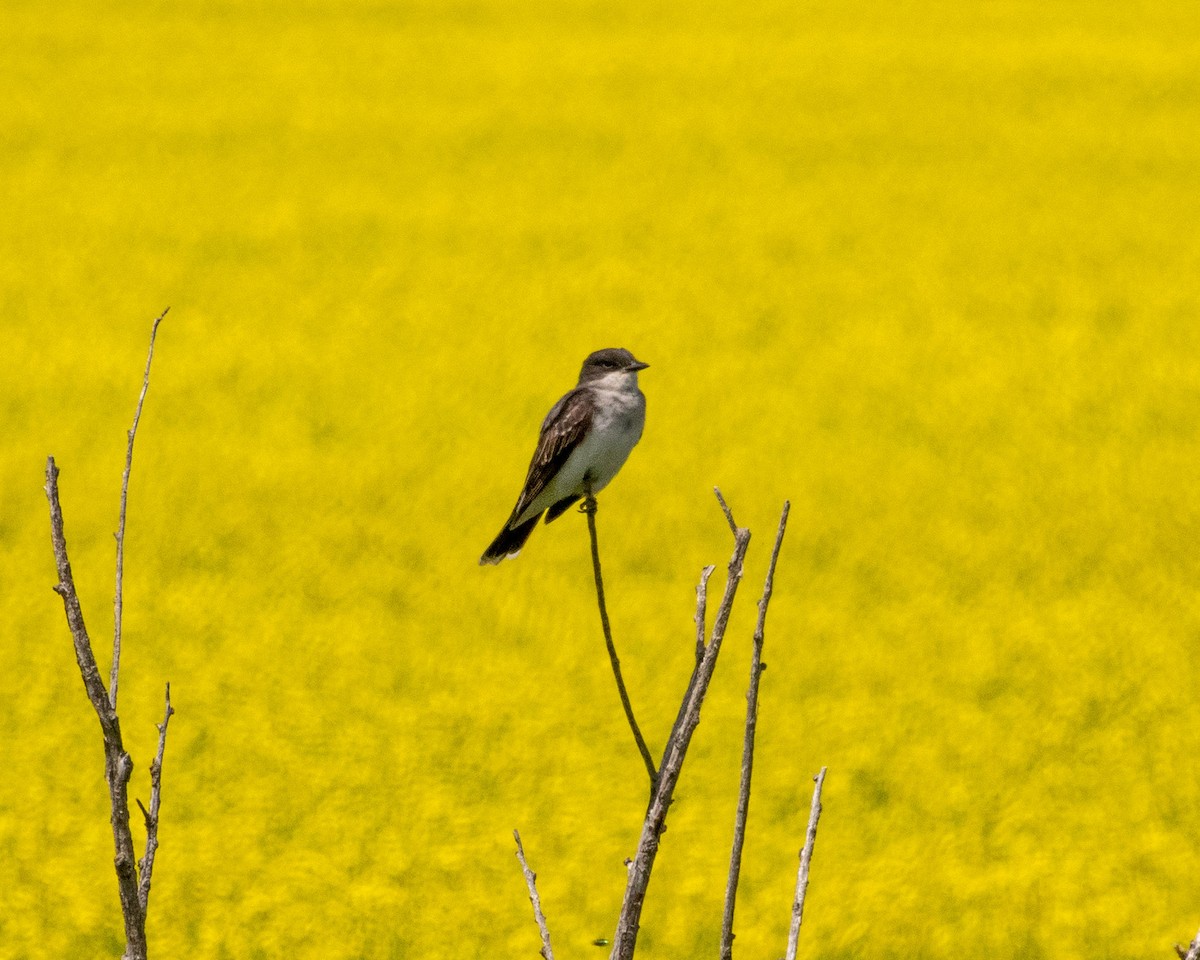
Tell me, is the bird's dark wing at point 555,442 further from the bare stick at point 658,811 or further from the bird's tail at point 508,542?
the bare stick at point 658,811

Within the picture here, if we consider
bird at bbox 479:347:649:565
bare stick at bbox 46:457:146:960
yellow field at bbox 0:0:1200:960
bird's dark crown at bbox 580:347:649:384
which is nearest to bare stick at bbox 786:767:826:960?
bare stick at bbox 46:457:146:960

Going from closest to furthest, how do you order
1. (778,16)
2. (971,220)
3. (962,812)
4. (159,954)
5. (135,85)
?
(159,954)
(962,812)
(971,220)
(135,85)
(778,16)

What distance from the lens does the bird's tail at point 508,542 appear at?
261 centimetres

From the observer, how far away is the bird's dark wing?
101 inches

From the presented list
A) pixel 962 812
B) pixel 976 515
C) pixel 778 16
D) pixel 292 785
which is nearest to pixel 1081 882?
pixel 962 812

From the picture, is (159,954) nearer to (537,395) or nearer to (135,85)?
(537,395)

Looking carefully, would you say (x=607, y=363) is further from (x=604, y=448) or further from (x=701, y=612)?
(x=701, y=612)

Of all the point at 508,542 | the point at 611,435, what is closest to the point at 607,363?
the point at 611,435

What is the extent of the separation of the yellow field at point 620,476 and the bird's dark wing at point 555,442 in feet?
7.10

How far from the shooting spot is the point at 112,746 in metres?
1.09

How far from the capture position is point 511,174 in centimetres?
732

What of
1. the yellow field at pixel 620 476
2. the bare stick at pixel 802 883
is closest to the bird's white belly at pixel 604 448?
the bare stick at pixel 802 883

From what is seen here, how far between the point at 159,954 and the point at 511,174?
410 cm

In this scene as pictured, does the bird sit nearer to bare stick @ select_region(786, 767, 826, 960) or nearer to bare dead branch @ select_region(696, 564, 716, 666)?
bare dead branch @ select_region(696, 564, 716, 666)
